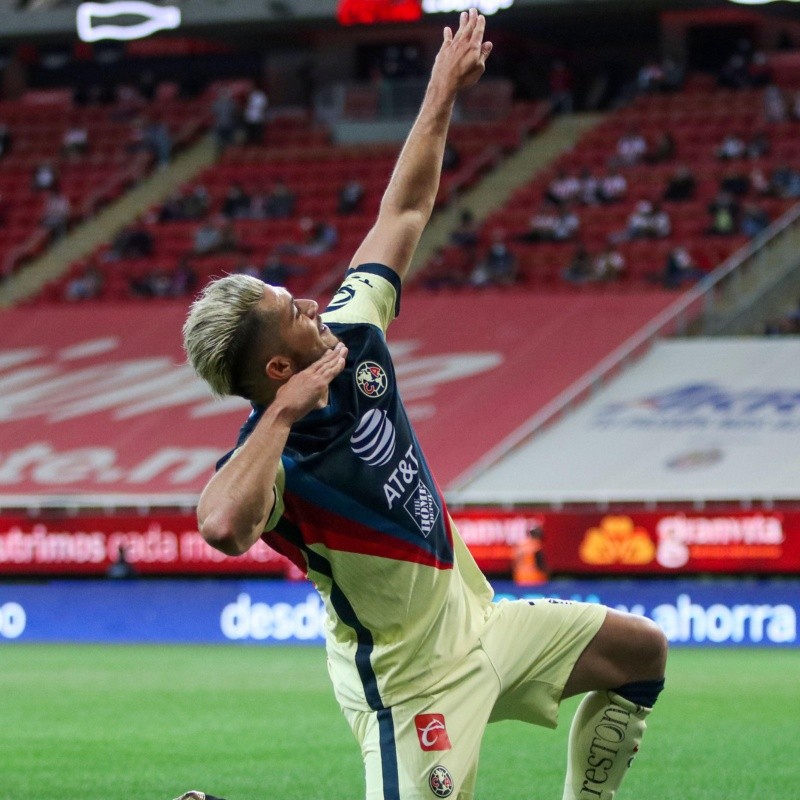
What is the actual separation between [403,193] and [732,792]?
3853mm

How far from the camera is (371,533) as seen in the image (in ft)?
16.0

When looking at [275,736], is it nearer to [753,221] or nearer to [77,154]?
[753,221]

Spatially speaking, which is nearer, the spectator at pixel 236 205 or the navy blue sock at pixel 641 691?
the navy blue sock at pixel 641 691

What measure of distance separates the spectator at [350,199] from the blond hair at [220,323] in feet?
85.1

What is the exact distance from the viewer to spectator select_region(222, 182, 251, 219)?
31.1 m

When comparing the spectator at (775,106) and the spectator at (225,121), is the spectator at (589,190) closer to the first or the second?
the spectator at (775,106)

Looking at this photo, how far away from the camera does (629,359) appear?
2492 cm

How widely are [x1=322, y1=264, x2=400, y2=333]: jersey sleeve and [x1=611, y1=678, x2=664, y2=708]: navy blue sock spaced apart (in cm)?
134

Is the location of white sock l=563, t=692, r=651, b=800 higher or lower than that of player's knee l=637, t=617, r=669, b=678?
lower

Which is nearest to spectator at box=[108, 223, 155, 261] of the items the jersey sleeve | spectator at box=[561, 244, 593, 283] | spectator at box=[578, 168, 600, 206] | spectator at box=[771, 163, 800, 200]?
spectator at box=[578, 168, 600, 206]

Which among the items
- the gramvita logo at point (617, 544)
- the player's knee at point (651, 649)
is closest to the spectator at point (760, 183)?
the gramvita logo at point (617, 544)

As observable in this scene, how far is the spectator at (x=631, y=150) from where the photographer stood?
2969 cm

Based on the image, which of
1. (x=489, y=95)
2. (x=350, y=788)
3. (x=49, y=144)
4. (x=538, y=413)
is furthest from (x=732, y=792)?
(x=49, y=144)

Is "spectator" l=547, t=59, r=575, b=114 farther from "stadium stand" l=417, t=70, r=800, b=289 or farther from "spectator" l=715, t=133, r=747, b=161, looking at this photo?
"spectator" l=715, t=133, r=747, b=161
